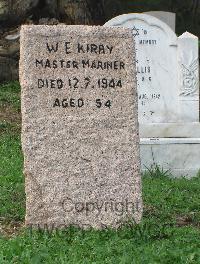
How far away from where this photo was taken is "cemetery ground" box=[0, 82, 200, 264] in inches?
218

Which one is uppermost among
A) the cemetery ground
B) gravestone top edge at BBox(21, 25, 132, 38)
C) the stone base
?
gravestone top edge at BBox(21, 25, 132, 38)

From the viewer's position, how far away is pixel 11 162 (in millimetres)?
9805

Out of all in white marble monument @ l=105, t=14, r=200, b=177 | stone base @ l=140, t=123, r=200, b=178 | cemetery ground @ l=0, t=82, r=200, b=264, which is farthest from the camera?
white marble monument @ l=105, t=14, r=200, b=177

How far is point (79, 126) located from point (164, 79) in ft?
15.5

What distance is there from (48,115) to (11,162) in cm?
354

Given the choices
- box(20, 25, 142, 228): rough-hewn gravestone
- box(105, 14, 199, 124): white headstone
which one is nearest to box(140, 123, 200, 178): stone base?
box(105, 14, 199, 124): white headstone

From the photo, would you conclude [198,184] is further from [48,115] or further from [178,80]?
[48,115]

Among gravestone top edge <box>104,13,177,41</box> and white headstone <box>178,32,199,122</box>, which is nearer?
gravestone top edge <box>104,13,177,41</box>

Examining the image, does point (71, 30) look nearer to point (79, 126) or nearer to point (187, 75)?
point (79, 126)

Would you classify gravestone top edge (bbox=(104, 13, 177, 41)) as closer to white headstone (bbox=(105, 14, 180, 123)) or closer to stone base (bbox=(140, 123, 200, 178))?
white headstone (bbox=(105, 14, 180, 123))

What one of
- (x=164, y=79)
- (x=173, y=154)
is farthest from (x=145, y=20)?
(x=173, y=154)

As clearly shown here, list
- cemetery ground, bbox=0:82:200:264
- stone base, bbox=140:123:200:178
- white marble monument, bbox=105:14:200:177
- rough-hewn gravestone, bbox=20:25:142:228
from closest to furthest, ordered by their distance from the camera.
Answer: cemetery ground, bbox=0:82:200:264
rough-hewn gravestone, bbox=20:25:142:228
stone base, bbox=140:123:200:178
white marble monument, bbox=105:14:200:177

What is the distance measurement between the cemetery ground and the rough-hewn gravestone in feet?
0.65

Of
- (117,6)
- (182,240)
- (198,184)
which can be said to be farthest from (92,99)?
(117,6)
